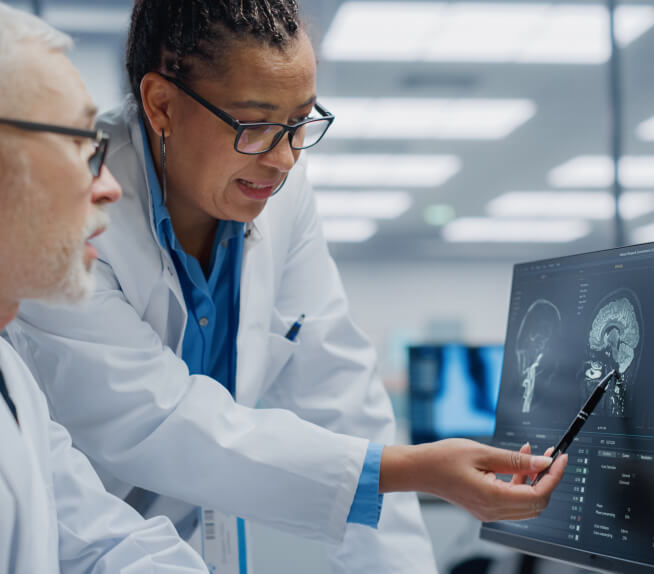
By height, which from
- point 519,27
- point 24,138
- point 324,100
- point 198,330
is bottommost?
point 198,330

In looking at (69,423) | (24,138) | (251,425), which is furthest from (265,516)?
(24,138)

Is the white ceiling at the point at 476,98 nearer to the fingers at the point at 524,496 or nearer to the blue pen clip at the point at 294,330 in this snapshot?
the blue pen clip at the point at 294,330

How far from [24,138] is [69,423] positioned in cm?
51

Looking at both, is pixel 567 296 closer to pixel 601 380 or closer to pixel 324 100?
pixel 601 380

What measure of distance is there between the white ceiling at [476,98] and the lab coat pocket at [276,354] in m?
2.24

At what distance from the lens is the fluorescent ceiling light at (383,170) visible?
5.86 metres

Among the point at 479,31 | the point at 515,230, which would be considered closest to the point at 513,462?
the point at 479,31

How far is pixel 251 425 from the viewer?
112cm

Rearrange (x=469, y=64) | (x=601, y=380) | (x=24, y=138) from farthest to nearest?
(x=469, y=64), (x=601, y=380), (x=24, y=138)

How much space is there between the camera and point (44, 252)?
82 cm

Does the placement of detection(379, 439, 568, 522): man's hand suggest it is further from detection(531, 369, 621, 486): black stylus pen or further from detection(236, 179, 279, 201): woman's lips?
detection(236, 179, 279, 201): woman's lips

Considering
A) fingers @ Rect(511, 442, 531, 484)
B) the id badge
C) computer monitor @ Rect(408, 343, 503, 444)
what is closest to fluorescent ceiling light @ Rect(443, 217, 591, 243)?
computer monitor @ Rect(408, 343, 503, 444)

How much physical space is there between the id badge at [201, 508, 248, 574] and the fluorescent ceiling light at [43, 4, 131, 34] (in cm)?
279

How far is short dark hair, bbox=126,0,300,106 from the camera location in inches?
41.9
